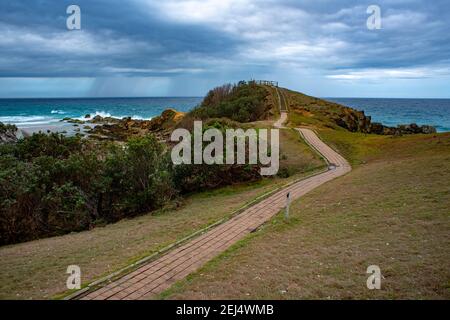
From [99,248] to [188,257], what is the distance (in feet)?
12.0

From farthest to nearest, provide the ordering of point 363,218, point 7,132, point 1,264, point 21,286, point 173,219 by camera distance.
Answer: point 7,132, point 173,219, point 363,218, point 1,264, point 21,286

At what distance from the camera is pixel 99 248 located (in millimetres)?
11055

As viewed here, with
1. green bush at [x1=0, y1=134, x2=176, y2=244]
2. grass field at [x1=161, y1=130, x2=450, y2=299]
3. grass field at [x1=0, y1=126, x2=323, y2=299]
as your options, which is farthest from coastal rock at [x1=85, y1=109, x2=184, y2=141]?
grass field at [x1=161, y1=130, x2=450, y2=299]

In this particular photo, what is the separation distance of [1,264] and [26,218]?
16.4ft

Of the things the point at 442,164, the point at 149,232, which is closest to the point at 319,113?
the point at 442,164

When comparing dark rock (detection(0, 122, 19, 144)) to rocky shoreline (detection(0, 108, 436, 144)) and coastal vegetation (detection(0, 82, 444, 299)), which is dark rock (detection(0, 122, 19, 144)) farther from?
rocky shoreline (detection(0, 108, 436, 144))

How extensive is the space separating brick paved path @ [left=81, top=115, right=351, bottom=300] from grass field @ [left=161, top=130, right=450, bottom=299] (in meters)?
0.51

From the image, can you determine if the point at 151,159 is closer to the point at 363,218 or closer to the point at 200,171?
the point at 200,171

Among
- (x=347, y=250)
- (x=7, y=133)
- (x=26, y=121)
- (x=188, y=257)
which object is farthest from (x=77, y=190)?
(x=26, y=121)

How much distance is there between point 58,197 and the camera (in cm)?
1503

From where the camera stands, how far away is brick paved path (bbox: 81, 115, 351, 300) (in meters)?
7.88

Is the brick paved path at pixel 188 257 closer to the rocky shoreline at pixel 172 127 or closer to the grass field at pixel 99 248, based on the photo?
the grass field at pixel 99 248

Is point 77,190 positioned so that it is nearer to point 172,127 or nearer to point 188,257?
point 188,257

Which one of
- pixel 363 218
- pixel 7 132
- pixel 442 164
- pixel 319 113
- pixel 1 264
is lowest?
pixel 1 264
